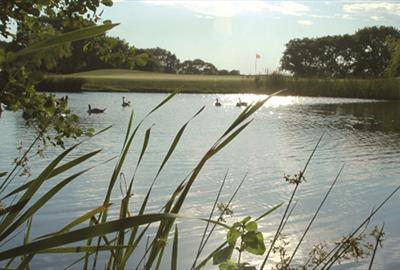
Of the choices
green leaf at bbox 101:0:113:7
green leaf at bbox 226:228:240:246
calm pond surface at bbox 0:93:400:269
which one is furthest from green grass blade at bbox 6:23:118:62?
calm pond surface at bbox 0:93:400:269

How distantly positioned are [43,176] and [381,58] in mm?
85870

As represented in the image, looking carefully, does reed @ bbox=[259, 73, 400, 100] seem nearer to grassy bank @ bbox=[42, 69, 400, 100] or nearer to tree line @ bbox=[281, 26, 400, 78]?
grassy bank @ bbox=[42, 69, 400, 100]

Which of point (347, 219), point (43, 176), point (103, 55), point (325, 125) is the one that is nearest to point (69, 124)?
point (103, 55)

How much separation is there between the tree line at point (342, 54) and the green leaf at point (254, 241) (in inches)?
3140

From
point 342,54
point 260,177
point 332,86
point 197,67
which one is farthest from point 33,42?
point 197,67

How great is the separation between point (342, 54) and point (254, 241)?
3559 inches

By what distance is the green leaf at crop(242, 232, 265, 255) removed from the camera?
1.58 m

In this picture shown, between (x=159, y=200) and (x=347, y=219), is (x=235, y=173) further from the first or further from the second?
(x=347, y=219)

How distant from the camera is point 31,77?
6.28ft

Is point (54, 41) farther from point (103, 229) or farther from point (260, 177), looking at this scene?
point (260, 177)

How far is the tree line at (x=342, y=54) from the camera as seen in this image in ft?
270

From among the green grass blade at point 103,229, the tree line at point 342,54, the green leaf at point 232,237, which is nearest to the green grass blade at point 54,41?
the green grass blade at point 103,229

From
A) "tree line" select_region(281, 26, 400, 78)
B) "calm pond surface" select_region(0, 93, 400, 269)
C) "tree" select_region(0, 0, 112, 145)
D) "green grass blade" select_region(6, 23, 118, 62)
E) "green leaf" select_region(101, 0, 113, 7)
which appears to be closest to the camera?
"green grass blade" select_region(6, 23, 118, 62)

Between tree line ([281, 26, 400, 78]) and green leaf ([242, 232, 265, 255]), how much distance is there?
A: 262ft
